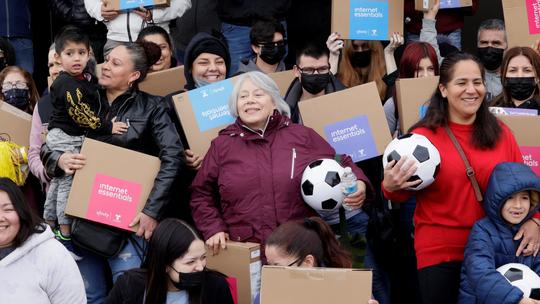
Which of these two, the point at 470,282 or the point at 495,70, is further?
the point at 495,70

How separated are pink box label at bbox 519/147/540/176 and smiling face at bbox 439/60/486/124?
0.85 meters

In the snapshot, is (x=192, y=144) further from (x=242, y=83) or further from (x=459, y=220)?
(x=459, y=220)

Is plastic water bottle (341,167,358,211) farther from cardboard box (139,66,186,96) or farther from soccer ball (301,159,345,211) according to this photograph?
cardboard box (139,66,186,96)

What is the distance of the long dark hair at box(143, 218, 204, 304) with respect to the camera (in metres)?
5.19

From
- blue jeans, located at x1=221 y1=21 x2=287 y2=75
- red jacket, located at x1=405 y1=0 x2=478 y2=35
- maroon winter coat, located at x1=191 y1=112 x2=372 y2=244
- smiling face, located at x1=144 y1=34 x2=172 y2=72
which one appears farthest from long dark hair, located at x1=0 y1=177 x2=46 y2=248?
red jacket, located at x1=405 y1=0 x2=478 y2=35

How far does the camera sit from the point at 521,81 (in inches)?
269

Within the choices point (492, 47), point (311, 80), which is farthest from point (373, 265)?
point (492, 47)

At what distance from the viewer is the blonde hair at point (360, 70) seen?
25.7ft

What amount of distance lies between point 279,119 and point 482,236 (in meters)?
1.47

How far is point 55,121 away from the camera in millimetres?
6281

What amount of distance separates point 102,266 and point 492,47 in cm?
365

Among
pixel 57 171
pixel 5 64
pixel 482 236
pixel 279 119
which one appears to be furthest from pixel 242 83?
pixel 5 64

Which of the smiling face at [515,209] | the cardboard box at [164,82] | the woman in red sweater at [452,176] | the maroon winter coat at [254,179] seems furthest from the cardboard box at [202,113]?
the smiling face at [515,209]

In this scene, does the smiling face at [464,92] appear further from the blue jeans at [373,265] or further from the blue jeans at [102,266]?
the blue jeans at [102,266]
